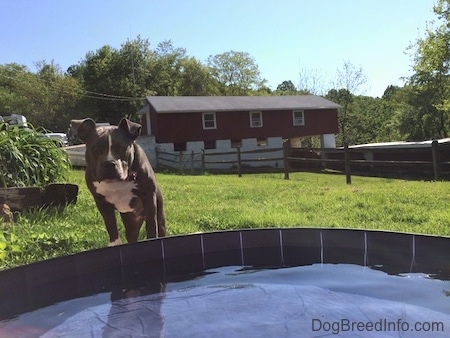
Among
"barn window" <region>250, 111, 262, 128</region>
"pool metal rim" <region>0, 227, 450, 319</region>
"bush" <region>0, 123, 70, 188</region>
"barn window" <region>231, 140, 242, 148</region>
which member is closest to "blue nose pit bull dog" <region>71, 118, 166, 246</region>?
"pool metal rim" <region>0, 227, 450, 319</region>

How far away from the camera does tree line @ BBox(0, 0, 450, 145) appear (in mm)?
42719

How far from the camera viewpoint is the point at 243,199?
8727mm

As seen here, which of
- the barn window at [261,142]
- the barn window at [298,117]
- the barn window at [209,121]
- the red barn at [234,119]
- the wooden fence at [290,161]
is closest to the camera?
the wooden fence at [290,161]

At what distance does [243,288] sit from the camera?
3.24 meters

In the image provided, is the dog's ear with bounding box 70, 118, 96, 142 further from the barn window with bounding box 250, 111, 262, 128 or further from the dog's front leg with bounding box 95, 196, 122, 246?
the barn window with bounding box 250, 111, 262, 128

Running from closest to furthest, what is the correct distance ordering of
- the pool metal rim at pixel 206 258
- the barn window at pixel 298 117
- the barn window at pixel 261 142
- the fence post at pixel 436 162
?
the pool metal rim at pixel 206 258, the fence post at pixel 436 162, the barn window at pixel 261 142, the barn window at pixel 298 117

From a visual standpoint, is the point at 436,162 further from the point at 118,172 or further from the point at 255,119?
the point at 255,119

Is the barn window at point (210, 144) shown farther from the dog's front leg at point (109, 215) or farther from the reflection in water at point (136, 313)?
the reflection in water at point (136, 313)

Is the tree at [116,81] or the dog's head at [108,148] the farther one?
the tree at [116,81]

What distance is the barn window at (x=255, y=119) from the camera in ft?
106

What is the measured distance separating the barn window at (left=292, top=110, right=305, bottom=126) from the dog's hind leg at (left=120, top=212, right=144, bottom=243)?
30369mm

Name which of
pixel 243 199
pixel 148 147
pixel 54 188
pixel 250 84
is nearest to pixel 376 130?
pixel 250 84

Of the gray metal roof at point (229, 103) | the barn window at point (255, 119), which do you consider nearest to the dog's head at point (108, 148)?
the gray metal roof at point (229, 103)

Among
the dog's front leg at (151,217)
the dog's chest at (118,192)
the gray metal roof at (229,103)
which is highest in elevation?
the gray metal roof at (229,103)
